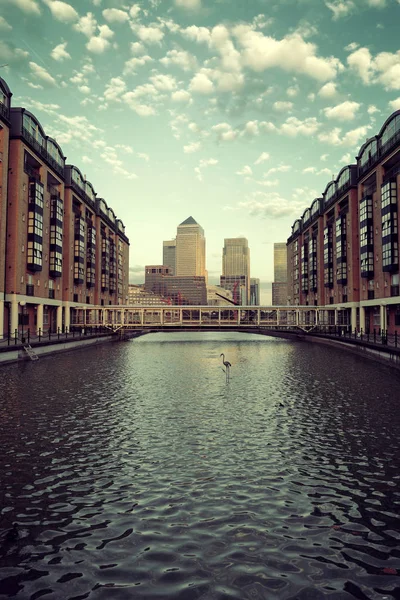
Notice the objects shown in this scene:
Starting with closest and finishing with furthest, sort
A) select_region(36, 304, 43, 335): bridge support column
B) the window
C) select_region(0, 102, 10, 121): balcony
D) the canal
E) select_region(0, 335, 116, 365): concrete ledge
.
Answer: the canal → select_region(0, 335, 116, 365): concrete ledge → select_region(0, 102, 10, 121): balcony → the window → select_region(36, 304, 43, 335): bridge support column

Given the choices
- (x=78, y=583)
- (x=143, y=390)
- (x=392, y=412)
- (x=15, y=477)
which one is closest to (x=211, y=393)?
(x=143, y=390)

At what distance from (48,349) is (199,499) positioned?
47.6m

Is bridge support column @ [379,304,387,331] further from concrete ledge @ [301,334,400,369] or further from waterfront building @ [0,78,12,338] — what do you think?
waterfront building @ [0,78,12,338]

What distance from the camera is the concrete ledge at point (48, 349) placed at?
42.9 meters

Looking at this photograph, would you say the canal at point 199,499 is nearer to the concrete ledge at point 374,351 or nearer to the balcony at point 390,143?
the concrete ledge at point 374,351

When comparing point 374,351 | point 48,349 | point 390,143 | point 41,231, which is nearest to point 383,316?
point 374,351

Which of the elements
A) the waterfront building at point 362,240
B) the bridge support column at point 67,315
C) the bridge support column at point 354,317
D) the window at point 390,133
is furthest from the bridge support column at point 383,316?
the bridge support column at point 67,315

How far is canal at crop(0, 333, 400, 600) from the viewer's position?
25.5 feet

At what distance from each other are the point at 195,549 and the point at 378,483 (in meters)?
6.28

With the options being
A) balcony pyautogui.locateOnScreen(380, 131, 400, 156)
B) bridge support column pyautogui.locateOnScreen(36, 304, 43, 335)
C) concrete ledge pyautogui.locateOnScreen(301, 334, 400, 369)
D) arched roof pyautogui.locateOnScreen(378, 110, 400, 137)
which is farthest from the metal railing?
arched roof pyautogui.locateOnScreen(378, 110, 400, 137)

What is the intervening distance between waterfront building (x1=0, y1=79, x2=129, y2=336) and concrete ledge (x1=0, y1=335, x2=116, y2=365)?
693 cm

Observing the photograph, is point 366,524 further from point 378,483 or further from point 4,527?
point 4,527

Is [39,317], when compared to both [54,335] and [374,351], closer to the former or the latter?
[54,335]

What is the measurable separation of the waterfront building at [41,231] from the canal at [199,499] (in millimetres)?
43189
